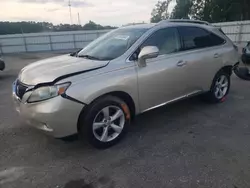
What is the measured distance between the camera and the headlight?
2623 mm

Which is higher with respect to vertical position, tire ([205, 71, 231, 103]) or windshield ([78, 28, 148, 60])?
windshield ([78, 28, 148, 60])

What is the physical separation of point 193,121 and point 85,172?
2.21 m

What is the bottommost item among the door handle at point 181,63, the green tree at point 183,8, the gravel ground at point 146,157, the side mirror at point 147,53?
the gravel ground at point 146,157

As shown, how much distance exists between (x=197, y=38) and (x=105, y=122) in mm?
2481

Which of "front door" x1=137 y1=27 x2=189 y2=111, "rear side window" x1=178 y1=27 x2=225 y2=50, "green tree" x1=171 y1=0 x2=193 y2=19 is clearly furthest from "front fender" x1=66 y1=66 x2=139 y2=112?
"green tree" x1=171 y1=0 x2=193 y2=19

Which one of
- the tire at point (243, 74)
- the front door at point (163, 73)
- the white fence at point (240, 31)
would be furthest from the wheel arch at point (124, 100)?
the white fence at point (240, 31)

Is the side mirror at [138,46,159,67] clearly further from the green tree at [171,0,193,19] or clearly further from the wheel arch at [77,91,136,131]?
the green tree at [171,0,193,19]

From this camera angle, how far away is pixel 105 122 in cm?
305

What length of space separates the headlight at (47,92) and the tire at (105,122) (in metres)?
0.42

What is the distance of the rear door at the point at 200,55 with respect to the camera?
3.91 m

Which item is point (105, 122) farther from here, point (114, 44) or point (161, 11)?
point (161, 11)

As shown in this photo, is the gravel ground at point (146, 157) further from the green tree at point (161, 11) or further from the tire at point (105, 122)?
the green tree at point (161, 11)

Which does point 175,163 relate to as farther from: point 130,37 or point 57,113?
point 130,37

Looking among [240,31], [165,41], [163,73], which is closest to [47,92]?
[163,73]
